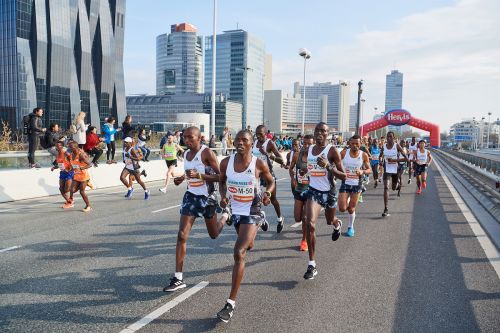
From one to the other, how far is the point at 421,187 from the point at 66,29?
65.3 meters

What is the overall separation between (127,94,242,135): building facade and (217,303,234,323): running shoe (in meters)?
134

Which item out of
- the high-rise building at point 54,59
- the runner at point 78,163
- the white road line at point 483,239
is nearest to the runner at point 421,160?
the white road line at point 483,239

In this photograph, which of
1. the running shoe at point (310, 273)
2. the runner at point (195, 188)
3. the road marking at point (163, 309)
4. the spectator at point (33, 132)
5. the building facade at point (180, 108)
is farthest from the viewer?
the building facade at point (180, 108)

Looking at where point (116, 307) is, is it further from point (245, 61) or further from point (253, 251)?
point (245, 61)

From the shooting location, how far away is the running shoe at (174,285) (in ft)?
15.8

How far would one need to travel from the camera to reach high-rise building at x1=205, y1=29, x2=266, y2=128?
484ft

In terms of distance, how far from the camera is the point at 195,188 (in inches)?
213

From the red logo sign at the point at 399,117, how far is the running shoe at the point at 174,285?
48661 mm

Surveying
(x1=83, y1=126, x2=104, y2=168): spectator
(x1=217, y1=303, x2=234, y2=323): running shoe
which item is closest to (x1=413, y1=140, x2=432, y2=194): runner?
(x1=83, y1=126, x2=104, y2=168): spectator

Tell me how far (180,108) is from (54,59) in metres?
84.2

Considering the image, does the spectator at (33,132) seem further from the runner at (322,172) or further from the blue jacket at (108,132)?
the runner at (322,172)

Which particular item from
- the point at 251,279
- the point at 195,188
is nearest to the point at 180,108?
the point at 195,188

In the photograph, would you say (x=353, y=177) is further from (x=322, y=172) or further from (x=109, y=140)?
(x=109, y=140)

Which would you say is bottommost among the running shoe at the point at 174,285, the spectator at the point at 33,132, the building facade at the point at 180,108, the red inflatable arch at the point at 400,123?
the running shoe at the point at 174,285
